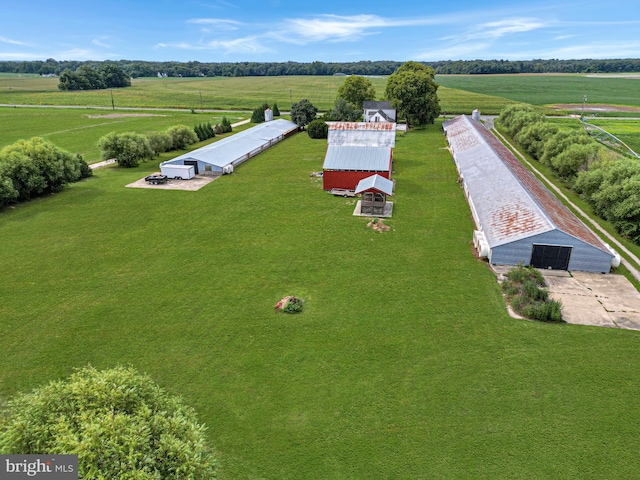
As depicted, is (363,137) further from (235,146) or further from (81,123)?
(81,123)

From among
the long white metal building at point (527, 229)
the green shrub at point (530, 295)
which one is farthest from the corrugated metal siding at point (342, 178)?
the green shrub at point (530, 295)

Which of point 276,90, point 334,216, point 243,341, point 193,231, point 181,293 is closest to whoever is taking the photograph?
point 243,341

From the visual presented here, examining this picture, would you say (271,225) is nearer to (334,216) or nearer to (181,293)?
(334,216)

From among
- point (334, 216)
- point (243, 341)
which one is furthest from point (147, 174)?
point (243, 341)

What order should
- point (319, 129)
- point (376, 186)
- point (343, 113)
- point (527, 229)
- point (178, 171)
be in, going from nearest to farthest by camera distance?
point (527, 229) → point (376, 186) → point (178, 171) → point (319, 129) → point (343, 113)

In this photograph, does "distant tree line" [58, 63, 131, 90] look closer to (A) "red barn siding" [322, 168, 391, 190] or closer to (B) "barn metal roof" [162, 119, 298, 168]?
(B) "barn metal roof" [162, 119, 298, 168]

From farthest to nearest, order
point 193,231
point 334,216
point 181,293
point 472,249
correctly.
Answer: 1. point 334,216
2. point 193,231
3. point 472,249
4. point 181,293

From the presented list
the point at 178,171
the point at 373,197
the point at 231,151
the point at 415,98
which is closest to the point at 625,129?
the point at 415,98
